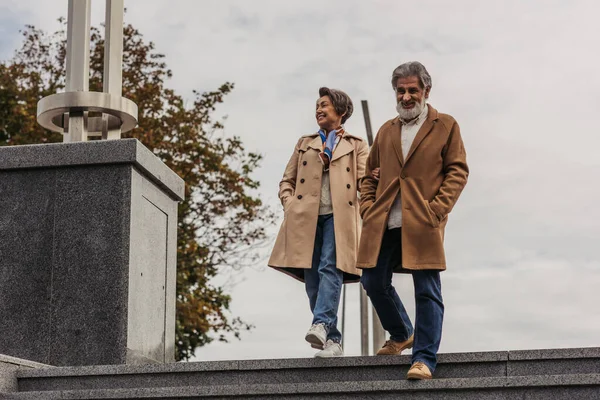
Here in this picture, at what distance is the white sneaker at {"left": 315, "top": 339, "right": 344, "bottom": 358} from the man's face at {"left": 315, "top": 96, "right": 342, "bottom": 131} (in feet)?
5.72

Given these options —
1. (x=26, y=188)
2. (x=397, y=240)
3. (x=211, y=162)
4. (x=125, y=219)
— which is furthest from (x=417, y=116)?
(x=211, y=162)

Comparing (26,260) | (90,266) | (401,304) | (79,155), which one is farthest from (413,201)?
(26,260)

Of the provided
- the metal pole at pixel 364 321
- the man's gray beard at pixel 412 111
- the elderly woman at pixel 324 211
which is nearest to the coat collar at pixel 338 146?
the elderly woman at pixel 324 211

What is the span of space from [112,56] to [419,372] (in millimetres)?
5068

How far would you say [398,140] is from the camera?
7602 mm

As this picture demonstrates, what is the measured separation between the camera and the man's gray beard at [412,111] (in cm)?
753

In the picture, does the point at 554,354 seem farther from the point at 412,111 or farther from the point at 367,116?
the point at 367,116

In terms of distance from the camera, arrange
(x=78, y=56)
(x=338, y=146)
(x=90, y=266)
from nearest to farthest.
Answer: (x=338, y=146) < (x=90, y=266) < (x=78, y=56)

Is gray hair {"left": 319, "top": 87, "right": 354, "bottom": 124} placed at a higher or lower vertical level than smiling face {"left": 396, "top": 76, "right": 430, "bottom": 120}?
higher

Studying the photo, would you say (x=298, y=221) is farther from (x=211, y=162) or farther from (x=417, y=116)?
(x=211, y=162)

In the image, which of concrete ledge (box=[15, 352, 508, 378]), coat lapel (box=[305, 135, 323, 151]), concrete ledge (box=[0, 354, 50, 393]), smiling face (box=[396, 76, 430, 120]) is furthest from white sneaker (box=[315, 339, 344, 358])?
concrete ledge (box=[0, 354, 50, 393])

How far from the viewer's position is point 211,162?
878 inches

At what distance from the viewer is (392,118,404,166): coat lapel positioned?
7.52 metres

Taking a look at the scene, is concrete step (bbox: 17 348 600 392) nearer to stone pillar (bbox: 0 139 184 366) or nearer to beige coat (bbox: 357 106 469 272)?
beige coat (bbox: 357 106 469 272)
